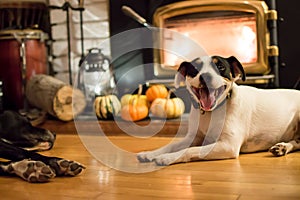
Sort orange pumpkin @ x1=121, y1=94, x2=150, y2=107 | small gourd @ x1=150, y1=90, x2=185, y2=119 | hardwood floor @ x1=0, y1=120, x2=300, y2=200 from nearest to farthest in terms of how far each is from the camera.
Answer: hardwood floor @ x1=0, y1=120, x2=300, y2=200
small gourd @ x1=150, y1=90, x2=185, y2=119
orange pumpkin @ x1=121, y1=94, x2=150, y2=107

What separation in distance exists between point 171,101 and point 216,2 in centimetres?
66

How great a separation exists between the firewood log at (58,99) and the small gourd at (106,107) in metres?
0.15

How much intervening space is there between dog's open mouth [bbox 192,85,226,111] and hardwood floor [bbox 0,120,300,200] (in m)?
0.23

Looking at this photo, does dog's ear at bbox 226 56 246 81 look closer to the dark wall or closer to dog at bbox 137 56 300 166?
dog at bbox 137 56 300 166

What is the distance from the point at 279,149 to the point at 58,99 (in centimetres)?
151

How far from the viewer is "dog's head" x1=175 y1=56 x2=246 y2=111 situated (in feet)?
6.42

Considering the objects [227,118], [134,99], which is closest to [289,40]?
[134,99]

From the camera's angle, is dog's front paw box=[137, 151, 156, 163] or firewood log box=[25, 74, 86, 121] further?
firewood log box=[25, 74, 86, 121]

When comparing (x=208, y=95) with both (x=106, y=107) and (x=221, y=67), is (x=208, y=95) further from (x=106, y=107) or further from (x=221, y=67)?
(x=106, y=107)

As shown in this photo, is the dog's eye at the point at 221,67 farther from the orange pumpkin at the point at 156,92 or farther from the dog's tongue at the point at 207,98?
the orange pumpkin at the point at 156,92

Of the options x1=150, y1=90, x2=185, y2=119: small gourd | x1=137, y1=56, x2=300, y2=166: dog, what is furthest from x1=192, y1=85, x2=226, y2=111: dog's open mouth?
x1=150, y1=90, x2=185, y2=119: small gourd

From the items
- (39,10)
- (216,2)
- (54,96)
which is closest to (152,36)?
(216,2)

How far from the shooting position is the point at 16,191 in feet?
5.47

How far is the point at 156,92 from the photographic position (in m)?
2.98
